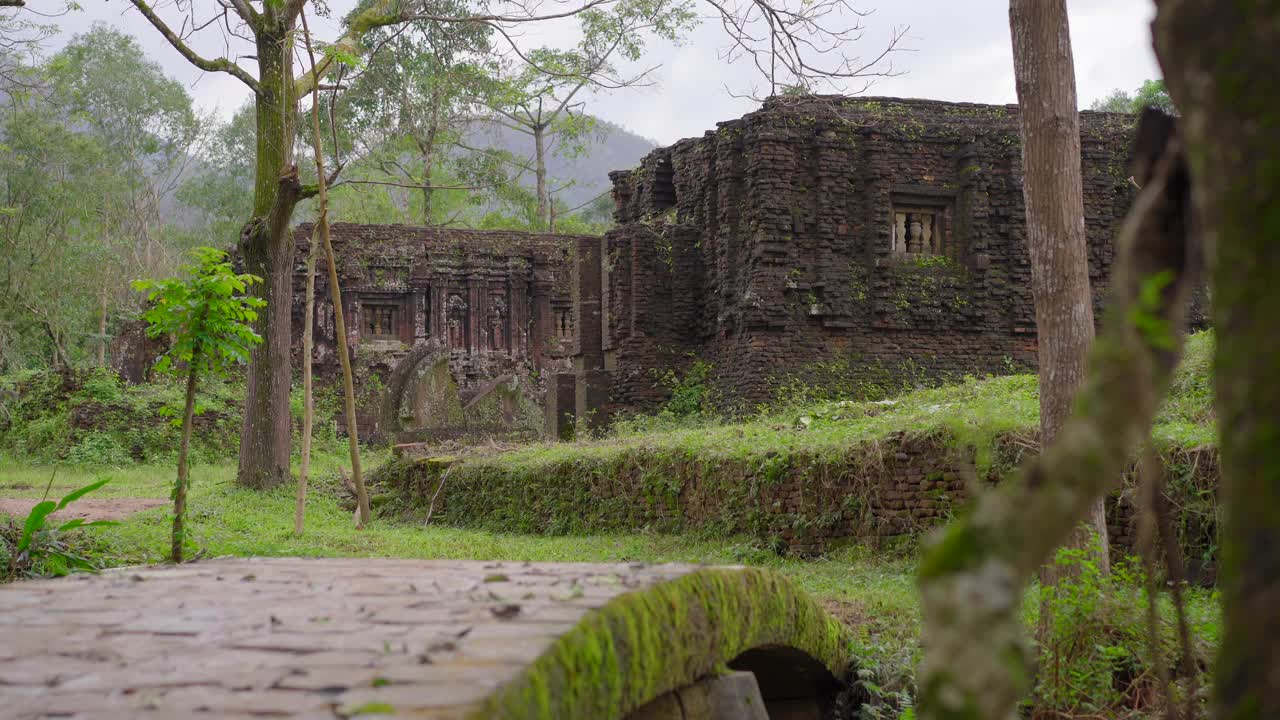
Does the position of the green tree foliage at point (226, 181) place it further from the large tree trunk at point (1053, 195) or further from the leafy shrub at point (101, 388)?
the large tree trunk at point (1053, 195)

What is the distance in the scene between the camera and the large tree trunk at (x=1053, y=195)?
19.6 ft

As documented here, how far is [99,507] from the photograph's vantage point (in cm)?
1255

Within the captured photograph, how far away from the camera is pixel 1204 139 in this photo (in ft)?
4.91

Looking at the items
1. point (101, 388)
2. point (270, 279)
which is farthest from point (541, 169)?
point (270, 279)

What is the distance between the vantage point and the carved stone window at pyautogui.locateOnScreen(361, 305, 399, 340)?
2667 centimetres

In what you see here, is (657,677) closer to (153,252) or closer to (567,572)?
(567,572)

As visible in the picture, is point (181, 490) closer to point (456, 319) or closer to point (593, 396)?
point (593, 396)

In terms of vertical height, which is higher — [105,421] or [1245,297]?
[1245,297]

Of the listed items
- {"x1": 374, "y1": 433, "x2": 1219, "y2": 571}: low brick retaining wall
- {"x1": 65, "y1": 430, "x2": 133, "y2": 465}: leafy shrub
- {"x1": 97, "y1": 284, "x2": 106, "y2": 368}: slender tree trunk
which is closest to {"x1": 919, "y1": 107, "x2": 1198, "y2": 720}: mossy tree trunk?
{"x1": 374, "y1": 433, "x2": 1219, "y2": 571}: low brick retaining wall

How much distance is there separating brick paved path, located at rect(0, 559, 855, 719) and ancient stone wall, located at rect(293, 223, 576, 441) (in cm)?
2087

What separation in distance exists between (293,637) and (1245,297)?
213cm

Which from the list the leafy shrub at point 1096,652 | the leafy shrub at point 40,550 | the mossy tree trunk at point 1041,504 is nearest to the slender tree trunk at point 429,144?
the leafy shrub at point 40,550

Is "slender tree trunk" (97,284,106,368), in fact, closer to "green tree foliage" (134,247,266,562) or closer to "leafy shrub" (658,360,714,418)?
"leafy shrub" (658,360,714,418)

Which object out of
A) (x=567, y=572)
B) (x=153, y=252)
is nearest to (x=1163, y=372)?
(x=567, y=572)
